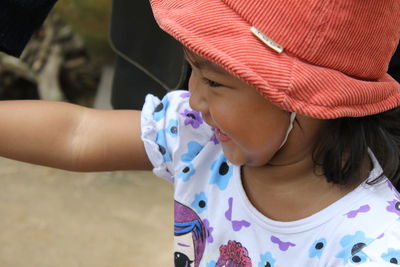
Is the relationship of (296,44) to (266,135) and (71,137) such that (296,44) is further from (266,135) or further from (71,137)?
(71,137)

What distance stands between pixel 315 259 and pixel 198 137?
280 mm

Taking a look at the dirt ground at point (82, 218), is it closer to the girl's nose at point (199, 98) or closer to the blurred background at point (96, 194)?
the blurred background at point (96, 194)

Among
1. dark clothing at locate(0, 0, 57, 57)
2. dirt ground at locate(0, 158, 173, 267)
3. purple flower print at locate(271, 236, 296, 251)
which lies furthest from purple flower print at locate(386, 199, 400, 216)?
dirt ground at locate(0, 158, 173, 267)

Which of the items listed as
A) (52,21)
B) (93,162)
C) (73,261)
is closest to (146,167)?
(93,162)

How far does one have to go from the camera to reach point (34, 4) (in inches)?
43.8

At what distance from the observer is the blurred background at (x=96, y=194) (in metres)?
1.67

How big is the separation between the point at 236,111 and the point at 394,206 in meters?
0.26

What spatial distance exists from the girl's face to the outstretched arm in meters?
0.20

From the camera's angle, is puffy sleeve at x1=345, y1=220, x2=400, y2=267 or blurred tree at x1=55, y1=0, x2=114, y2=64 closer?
puffy sleeve at x1=345, y1=220, x2=400, y2=267

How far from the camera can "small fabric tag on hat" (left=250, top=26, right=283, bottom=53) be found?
0.87 metres

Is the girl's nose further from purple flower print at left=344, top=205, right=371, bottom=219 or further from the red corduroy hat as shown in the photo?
purple flower print at left=344, top=205, right=371, bottom=219

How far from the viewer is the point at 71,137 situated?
1.13 meters

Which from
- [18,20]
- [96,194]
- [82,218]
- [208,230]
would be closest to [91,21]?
[96,194]

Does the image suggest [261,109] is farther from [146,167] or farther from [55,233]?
[55,233]
